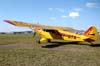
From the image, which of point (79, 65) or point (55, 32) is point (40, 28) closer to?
point (55, 32)

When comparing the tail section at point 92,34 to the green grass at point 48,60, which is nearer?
the green grass at point 48,60

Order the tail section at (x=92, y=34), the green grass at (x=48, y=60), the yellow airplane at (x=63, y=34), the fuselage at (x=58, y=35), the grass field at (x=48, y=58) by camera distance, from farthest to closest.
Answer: the fuselage at (x=58, y=35), the yellow airplane at (x=63, y=34), the tail section at (x=92, y=34), the grass field at (x=48, y=58), the green grass at (x=48, y=60)

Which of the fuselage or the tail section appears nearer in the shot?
the tail section

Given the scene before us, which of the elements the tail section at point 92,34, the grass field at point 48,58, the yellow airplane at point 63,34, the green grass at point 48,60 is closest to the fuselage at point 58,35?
the yellow airplane at point 63,34

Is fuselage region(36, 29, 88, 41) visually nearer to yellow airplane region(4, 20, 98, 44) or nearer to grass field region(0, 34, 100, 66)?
yellow airplane region(4, 20, 98, 44)

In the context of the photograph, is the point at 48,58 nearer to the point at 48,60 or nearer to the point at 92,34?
the point at 48,60

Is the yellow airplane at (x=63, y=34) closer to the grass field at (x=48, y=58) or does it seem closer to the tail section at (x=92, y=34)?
the tail section at (x=92, y=34)

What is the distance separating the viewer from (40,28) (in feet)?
88.1

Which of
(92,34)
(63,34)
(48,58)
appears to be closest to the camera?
(48,58)

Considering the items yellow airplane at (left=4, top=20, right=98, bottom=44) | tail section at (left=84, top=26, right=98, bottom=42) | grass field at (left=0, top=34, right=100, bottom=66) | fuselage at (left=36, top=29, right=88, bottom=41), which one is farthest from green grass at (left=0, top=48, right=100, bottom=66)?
fuselage at (left=36, top=29, right=88, bottom=41)

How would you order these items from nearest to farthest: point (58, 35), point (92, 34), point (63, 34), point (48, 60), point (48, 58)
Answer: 1. point (48, 60)
2. point (48, 58)
3. point (92, 34)
4. point (63, 34)
5. point (58, 35)

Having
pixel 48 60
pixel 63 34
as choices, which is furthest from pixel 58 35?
pixel 48 60

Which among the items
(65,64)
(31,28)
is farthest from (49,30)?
(65,64)

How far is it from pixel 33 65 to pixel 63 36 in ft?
48.1
